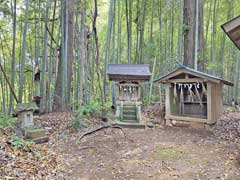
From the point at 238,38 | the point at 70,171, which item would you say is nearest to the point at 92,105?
A: the point at 70,171

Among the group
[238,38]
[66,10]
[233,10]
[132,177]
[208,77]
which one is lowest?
[132,177]

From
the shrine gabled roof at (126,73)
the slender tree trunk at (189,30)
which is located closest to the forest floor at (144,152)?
the shrine gabled roof at (126,73)

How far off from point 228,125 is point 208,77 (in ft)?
5.35

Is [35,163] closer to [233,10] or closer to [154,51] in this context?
[154,51]

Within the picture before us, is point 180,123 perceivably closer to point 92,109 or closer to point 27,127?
point 92,109

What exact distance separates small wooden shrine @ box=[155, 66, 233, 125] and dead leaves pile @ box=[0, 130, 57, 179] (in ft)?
15.8

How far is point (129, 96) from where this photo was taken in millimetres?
10094

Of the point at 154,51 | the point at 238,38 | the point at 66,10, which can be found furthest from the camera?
the point at 154,51

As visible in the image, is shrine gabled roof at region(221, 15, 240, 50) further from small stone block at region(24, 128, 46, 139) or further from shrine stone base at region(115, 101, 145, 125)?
small stone block at region(24, 128, 46, 139)

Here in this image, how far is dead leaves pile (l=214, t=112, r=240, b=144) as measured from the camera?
657 cm

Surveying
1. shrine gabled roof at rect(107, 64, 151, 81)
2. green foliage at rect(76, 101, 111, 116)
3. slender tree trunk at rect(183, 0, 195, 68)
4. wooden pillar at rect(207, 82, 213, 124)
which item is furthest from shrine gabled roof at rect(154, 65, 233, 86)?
green foliage at rect(76, 101, 111, 116)

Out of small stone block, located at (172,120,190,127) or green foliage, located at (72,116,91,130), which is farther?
small stone block, located at (172,120,190,127)

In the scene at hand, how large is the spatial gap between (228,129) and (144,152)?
3.22m

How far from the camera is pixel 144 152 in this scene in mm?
5535
